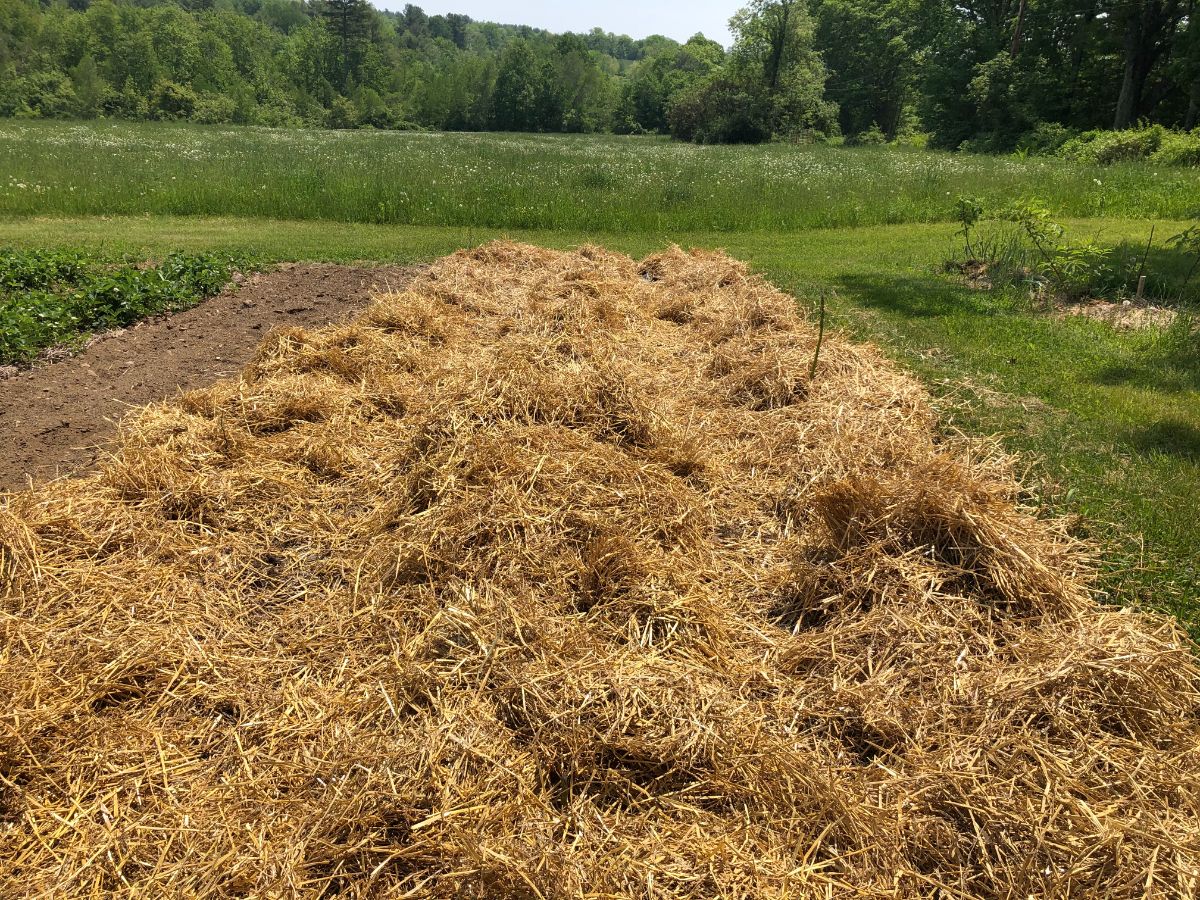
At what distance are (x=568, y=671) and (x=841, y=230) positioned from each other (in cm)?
1432

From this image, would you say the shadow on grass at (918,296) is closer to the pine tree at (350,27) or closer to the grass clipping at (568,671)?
the grass clipping at (568,671)

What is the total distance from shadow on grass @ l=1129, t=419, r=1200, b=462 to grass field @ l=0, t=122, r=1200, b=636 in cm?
2

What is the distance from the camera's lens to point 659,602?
9.82ft

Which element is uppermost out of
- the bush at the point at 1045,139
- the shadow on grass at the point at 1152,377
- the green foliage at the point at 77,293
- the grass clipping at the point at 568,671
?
the bush at the point at 1045,139

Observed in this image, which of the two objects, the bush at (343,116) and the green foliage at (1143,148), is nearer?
the green foliage at (1143,148)

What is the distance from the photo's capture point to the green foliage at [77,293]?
6297 mm

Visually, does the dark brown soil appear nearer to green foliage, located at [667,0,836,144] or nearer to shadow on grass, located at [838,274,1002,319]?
shadow on grass, located at [838,274,1002,319]

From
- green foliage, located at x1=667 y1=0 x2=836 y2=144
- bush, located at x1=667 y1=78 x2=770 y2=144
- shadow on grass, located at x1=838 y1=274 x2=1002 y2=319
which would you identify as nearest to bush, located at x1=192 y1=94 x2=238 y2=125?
bush, located at x1=667 y1=78 x2=770 y2=144

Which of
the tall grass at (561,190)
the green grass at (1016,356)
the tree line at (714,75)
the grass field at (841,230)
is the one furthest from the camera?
the tree line at (714,75)

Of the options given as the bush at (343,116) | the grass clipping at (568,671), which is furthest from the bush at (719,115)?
the grass clipping at (568,671)

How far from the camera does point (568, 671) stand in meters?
2.54

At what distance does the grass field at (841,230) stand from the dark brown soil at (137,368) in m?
2.68

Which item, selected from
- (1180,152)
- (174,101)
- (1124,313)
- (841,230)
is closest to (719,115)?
(1180,152)

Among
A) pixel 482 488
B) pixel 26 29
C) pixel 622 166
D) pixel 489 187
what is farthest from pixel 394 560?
pixel 26 29
